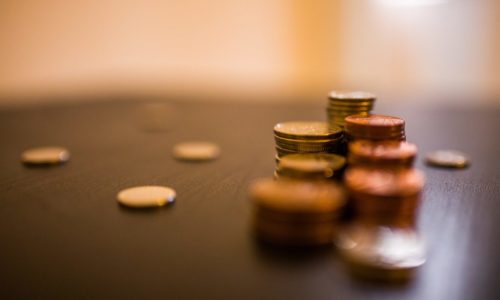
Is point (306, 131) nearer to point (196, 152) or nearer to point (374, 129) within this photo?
point (374, 129)

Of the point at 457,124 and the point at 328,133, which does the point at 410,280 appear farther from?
the point at 457,124

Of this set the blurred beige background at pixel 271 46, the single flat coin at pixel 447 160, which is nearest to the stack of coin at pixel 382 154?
the single flat coin at pixel 447 160

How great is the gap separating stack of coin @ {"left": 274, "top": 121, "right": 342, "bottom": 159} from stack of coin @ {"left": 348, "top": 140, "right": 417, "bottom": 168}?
78 mm

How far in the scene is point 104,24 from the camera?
125 inches

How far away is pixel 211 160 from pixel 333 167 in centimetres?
40

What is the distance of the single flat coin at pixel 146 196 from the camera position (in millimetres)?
731

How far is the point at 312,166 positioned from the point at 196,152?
0.46 metres

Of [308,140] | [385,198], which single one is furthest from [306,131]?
[385,198]

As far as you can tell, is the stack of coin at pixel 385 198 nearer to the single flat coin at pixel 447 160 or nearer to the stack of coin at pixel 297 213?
the stack of coin at pixel 297 213

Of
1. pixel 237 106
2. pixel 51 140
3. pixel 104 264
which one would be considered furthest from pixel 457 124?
pixel 104 264

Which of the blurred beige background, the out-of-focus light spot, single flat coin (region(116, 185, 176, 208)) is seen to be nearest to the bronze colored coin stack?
single flat coin (region(116, 185, 176, 208))

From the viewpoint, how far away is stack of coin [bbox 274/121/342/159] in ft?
2.54

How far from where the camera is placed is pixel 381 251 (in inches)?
20.9

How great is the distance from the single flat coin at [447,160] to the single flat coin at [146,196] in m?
0.50
